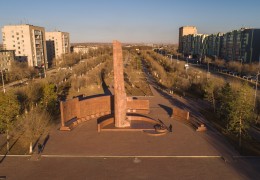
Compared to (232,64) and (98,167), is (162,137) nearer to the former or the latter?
(98,167)

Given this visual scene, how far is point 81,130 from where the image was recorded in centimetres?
2228

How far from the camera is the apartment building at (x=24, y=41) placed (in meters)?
62.2

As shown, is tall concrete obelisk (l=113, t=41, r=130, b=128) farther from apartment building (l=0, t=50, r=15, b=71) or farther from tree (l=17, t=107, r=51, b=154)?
apartment building (l=0, t=50, r=15, b=71)

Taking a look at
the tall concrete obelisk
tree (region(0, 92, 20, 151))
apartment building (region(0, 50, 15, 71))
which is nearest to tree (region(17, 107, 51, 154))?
tree (region(0, 92, 20, 151))

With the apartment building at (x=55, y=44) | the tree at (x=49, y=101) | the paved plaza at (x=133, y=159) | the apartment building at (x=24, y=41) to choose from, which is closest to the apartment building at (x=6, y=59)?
the apartment building at (x=24, y=41)

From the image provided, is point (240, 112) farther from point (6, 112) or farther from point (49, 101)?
point (49, 101)

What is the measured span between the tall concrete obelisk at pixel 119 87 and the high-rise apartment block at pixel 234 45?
2173 inches

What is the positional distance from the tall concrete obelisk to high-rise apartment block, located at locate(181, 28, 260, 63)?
181 feet

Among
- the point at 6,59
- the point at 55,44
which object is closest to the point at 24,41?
the point at 6,59

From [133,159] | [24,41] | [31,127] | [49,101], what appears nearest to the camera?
[133,159]

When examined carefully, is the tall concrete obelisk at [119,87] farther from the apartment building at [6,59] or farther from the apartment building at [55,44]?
the apartment building at [55,44]

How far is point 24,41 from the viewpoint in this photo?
62.6 meters

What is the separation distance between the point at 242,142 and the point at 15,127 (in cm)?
1962

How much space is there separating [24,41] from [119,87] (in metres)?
50.1
